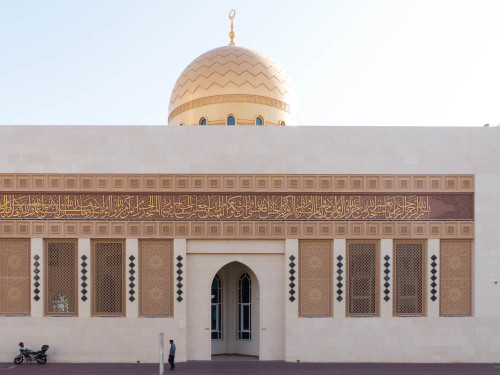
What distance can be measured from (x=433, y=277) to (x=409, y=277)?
1.69 ft

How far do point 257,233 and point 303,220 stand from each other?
1072mm

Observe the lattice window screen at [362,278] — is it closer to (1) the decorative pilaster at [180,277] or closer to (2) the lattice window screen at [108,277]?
(1) the decorative pilaster at [180,277]

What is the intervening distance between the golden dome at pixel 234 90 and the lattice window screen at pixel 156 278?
5.49 metres

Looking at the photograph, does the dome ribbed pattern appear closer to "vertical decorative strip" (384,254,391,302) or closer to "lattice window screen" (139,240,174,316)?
"lattice window screen" (139,240,174,316)

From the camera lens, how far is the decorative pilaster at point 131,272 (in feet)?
27.7

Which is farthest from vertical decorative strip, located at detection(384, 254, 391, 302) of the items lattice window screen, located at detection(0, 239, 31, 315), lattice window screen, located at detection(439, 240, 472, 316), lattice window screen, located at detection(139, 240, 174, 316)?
lattice window screen, located at detection(0, 239, 31, 315)

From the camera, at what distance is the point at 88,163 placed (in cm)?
852

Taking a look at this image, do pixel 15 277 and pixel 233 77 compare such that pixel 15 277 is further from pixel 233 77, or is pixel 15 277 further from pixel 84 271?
pixel 233 77

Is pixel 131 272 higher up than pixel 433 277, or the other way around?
pixel 131 272

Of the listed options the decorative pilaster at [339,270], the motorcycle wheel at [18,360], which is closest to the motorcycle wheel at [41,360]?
the motorcycle wheel at [18,360]

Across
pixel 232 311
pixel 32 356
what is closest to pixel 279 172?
pixel 232 311

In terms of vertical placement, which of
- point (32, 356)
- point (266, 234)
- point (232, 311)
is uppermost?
point (266, 234)

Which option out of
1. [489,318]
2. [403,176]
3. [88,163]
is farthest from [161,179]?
[489,318]

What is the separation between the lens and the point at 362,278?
8641mm
